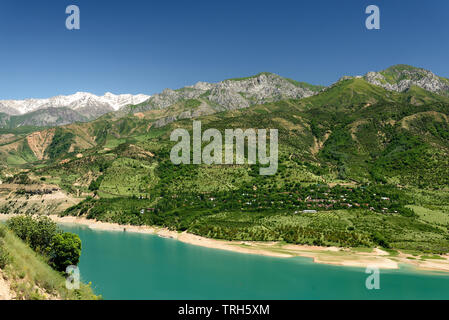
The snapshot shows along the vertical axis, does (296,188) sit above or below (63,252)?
above

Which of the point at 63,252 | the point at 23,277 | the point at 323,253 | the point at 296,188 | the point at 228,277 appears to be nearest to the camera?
the point at 23,277

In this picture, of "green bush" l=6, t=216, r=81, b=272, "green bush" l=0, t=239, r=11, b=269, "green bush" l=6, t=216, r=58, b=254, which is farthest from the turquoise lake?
"green bush" l=0, t=239, r=11, b=269

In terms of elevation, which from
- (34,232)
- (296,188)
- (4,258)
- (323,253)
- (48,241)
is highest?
(4,258)

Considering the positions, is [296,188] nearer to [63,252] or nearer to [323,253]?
[323,253]

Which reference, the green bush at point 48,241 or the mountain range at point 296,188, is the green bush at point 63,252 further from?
the mountain range at point 296,188

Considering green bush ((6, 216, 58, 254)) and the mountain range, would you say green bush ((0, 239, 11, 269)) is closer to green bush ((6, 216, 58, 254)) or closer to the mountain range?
green bush ((6, 216, 58, 254))

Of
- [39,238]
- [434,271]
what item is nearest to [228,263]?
[39,238]

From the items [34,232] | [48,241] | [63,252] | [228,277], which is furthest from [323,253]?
[34,232]

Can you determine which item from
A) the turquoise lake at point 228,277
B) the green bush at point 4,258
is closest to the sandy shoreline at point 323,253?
the turquoise lake at point 228,277

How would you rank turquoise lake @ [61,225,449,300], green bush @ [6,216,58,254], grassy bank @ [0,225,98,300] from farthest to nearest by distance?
turquoise lake @ [61,225,449,300]
green bush @ [6,216,58,254]
grassy bank @ [0,225,98,300]
